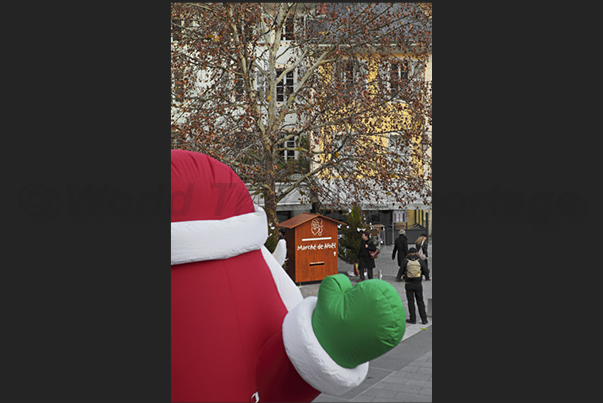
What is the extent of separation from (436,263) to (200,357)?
1140 millimetres

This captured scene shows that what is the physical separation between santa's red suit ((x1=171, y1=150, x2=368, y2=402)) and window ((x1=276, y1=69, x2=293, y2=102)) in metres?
8.48

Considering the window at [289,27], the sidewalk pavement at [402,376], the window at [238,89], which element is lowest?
the sidewalk pavement at [402,376]

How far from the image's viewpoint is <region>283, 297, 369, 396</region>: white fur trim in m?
2.37

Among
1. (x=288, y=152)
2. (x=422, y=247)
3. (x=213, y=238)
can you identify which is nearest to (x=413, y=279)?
(x=422, y=247)

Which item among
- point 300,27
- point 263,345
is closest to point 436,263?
point 263,345

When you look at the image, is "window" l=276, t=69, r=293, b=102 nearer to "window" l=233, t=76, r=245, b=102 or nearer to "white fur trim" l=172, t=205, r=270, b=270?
"window" l=233, t=76, r=245, b=102

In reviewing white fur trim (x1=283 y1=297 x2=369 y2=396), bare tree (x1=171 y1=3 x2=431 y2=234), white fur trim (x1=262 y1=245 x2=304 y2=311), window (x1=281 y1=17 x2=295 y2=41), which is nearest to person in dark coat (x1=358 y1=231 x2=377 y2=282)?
bare tree (x1=171 y1=3 x2=431 y2=234)

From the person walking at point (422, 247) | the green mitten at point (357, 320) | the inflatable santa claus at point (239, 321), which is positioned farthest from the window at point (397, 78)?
the green mitten at point (357, 320)

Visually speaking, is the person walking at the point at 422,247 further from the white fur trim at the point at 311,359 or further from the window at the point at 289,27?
the white fur trim at the point at 311,359

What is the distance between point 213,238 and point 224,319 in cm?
38

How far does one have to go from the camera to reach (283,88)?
40.9ft

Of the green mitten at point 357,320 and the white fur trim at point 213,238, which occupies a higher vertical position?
the white fur trim at point 213,238

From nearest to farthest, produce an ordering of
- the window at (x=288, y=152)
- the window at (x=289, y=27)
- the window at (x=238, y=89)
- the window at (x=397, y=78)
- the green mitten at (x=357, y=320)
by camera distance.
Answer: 1. the green mitten at (x=357, y=320)
2. the window at (x=238, y=89)
3. the window at (x=397, y=78)
4. the window at (x=289, y=27)
5. the window at (x=288, y=152)

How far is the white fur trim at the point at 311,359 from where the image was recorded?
7.77ft
